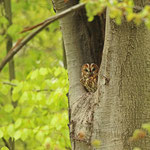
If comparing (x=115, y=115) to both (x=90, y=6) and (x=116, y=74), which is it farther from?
(x=90, y=6)

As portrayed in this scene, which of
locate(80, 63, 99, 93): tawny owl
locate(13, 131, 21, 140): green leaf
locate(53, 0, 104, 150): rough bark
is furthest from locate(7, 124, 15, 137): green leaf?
locate(53, 0, 104, 150): rough bark

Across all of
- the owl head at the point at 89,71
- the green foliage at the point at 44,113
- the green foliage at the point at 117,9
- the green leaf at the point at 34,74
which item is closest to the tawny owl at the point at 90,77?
the owl head at the point at 89,71

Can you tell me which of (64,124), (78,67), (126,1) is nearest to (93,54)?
(78,67)

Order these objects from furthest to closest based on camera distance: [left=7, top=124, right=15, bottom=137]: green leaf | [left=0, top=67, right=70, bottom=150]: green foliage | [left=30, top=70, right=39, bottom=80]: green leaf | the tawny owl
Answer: [left=30, top=70, right=39, bottom=80]: green leaf
[left=7, top=124, right=15, bottom=137]: green leaf
[left=0, top=67, right=70, bottom=150]: green foliage
the tawny owl

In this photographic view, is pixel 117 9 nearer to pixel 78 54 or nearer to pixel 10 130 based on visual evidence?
pixel 78 54

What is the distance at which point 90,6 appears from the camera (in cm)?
138

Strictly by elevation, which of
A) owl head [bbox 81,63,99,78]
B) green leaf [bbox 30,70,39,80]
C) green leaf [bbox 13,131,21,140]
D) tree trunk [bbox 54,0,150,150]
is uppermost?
green leaf [bbox 30,70,39,80]

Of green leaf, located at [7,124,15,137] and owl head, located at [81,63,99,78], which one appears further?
green leaf, located at [7,124,15,137]

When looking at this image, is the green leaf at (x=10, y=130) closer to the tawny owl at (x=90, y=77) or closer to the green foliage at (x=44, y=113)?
the green foliage at (x=44, y=113)

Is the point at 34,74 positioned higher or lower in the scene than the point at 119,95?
higher

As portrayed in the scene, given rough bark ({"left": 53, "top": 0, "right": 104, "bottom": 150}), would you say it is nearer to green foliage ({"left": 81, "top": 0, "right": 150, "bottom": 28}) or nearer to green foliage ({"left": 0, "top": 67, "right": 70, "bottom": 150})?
green foliage ({"left": 0, "top": 67, "right": 70, "bottom": 150})

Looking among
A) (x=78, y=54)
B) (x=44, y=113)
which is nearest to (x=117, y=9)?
(x=78, y=54)

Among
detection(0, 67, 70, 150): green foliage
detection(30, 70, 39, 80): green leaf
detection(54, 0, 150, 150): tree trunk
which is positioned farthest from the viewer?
detection(30, 70, 39, 80): green leaf

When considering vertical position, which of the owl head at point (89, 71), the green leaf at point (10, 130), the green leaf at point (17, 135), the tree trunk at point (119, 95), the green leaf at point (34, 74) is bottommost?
the green leaf at point (17, 135)
